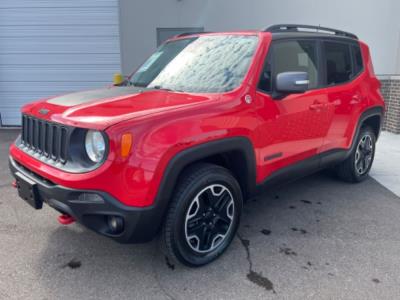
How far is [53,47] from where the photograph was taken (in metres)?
7.92

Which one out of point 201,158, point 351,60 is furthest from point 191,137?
point 351,60

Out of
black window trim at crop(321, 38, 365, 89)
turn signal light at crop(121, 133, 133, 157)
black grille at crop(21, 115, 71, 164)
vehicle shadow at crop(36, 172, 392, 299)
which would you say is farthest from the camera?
black window trim at crop(321, 38, 365, 89)

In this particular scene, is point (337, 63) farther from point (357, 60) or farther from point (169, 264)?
point (169, 264)

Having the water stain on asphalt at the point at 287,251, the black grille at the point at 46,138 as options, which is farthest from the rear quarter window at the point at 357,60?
the black grille at the point at 46,138

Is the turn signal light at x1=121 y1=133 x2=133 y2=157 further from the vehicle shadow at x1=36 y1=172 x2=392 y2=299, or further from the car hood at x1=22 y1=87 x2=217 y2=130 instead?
the vehicle shadow at x1=36 y1=172 x2=392 y2=299

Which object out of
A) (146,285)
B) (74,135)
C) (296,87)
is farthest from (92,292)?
(296,87)

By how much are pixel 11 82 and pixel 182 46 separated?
20.3 feet

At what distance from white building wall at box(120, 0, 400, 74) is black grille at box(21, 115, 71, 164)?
539 cm

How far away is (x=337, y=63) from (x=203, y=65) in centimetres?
173

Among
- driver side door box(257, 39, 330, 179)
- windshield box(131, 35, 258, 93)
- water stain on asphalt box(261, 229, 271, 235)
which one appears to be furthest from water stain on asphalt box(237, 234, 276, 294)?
windshield box(131, 35, 258, 93)

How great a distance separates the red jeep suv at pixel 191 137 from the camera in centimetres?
223

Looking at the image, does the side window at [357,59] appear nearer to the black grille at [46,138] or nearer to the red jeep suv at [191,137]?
the red jeep suv at [191,137]

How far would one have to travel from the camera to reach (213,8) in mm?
7727

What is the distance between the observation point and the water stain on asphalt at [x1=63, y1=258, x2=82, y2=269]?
2.75 m
